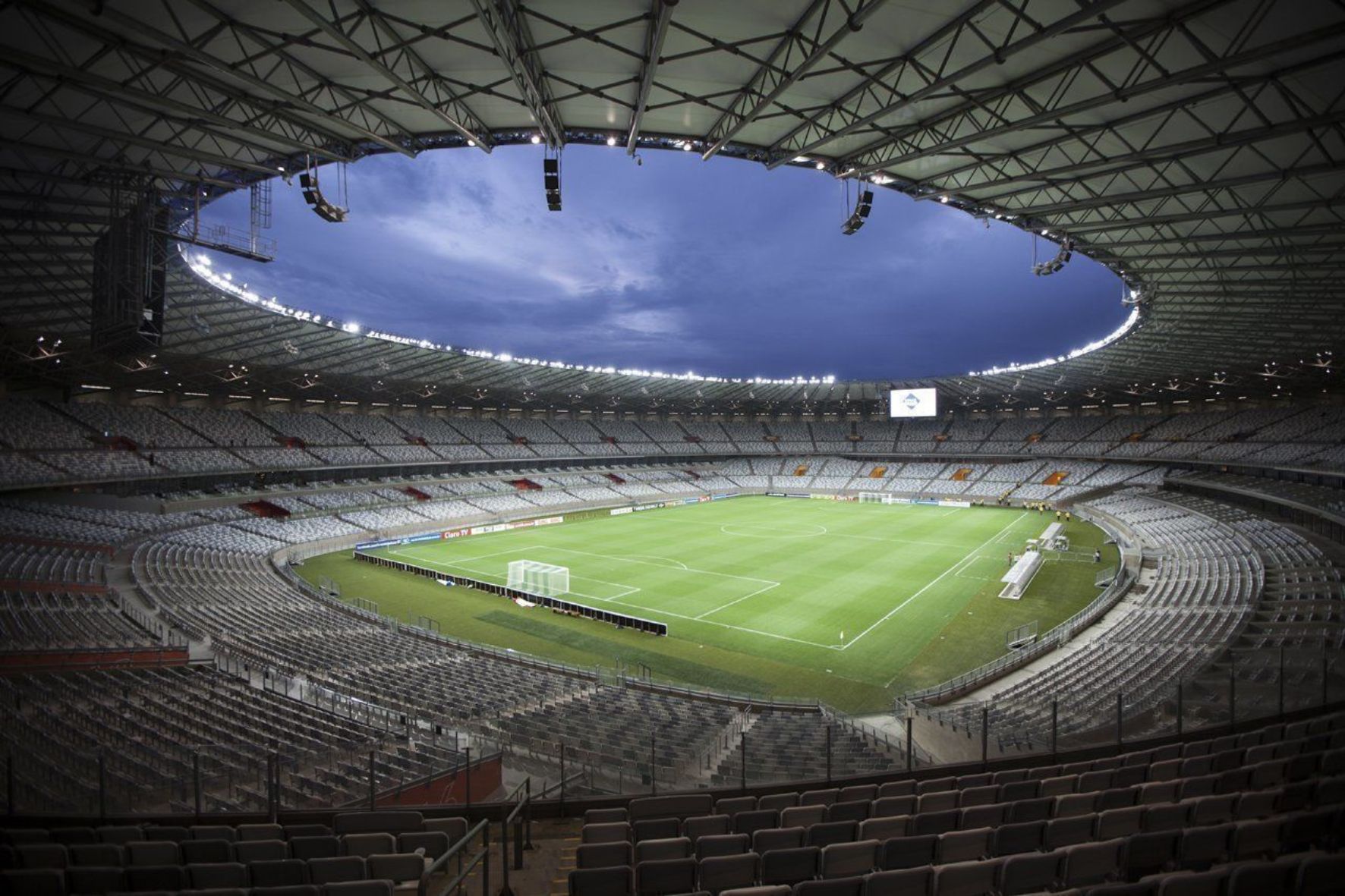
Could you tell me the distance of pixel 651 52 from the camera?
9.59 metres

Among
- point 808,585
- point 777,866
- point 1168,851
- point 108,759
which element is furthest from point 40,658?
point 808,585

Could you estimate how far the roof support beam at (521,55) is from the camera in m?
8.88

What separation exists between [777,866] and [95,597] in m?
24.7

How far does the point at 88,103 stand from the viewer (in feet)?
40.8

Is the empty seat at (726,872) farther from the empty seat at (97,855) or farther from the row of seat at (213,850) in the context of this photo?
the empty seat at (97,855)

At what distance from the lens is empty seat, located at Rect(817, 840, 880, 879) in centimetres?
554

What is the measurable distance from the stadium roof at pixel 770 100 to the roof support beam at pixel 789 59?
0.05m

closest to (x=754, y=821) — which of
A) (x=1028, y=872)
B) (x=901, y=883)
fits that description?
(x=901, y=883)

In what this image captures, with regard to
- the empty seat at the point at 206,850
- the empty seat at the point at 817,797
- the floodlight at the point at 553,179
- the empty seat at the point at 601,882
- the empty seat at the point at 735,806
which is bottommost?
the empty seat at the point at 735,806

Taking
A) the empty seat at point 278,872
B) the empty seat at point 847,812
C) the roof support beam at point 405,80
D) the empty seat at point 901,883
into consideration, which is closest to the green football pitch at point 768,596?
the empty seat at point 847,812

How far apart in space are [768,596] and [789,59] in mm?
23728

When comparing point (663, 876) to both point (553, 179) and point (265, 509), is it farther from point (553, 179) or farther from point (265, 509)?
point (265, 509)

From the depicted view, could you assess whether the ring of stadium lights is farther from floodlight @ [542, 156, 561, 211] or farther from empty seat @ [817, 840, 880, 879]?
empty seat @ [817, 840, 880, 879]

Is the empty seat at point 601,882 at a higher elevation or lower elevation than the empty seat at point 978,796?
higher
